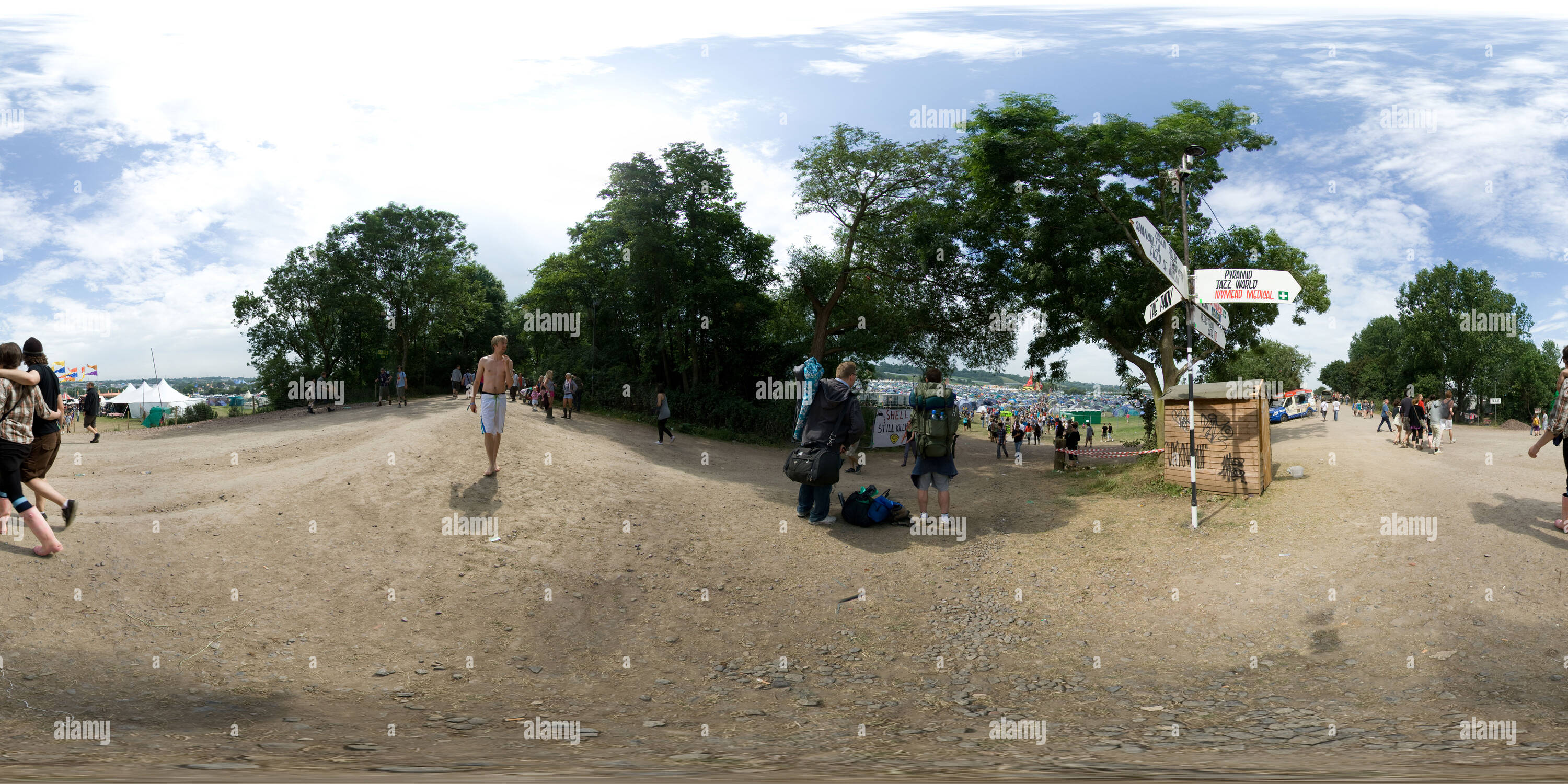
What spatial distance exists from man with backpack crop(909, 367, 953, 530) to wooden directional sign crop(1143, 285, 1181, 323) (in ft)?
11.0

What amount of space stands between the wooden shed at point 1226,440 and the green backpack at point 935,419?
466 cm

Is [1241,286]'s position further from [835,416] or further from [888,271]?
[888,271]

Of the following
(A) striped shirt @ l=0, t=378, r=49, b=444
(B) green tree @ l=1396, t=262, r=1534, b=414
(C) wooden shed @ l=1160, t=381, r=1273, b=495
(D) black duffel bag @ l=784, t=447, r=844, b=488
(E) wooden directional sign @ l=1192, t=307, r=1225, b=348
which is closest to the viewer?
(A) striped shirt @ l=0, t=378, r=49, b=444

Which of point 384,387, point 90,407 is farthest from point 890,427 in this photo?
point 90,407

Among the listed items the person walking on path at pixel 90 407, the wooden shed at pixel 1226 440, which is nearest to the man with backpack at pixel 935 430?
the wooden shed at pixel 1226 440

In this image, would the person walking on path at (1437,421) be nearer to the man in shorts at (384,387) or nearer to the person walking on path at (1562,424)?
the person walking on path at (1562,424)

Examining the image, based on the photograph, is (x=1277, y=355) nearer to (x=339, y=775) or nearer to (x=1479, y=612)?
(x=1479, y=612)

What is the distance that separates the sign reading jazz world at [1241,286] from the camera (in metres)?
9.68

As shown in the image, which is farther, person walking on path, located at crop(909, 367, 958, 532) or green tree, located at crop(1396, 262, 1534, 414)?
green tree, located at crop(1396, 262, 1534, 414)

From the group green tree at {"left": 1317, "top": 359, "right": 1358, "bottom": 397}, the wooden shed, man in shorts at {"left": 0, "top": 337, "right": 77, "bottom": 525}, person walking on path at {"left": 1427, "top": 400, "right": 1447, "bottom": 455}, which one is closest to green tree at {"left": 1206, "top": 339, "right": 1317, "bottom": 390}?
green tree at {"left": 1317, "top": 359, "right": 1358, "bottom": 397}

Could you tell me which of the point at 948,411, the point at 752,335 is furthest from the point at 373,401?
the point at 948,411

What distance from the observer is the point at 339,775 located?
11.3 ft

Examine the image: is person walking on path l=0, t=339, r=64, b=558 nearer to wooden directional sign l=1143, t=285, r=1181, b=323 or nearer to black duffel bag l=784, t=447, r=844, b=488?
black duffel bag l=784, t=447, r=844, b=488

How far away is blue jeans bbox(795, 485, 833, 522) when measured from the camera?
9812 mm
